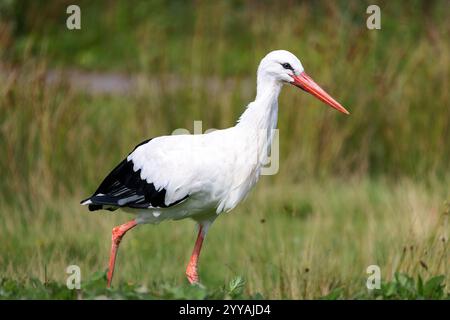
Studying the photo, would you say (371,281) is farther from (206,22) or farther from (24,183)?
(206,22)

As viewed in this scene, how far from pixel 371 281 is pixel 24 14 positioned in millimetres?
8257

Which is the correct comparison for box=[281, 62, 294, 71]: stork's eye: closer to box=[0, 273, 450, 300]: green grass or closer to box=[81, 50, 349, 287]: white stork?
box=[81, 50, 349, 287]: white stork

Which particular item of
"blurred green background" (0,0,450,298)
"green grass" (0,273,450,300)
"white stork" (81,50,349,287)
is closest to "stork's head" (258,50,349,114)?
"white stork" (81,50,349,287)

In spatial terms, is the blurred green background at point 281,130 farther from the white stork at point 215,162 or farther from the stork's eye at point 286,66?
the stork's eye at point 286,66

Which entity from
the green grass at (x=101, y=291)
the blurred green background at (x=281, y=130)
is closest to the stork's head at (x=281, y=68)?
the green grass at (x=101, y=291)

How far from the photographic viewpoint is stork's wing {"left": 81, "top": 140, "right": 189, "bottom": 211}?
18.7 ft

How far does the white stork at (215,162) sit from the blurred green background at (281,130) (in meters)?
1.16

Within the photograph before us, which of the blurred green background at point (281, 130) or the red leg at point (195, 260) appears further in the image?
the blurred green background at point (281, 130)


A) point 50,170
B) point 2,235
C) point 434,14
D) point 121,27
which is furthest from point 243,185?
point 121,27

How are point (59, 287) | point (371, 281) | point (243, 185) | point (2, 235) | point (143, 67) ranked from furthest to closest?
point (143, 67), point (2, 235), point (371, 281), point (243, 185), point (59, 287)

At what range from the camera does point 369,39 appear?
9547 mm

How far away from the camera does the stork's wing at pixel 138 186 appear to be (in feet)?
18.7

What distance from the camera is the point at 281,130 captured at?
9109 millimetres

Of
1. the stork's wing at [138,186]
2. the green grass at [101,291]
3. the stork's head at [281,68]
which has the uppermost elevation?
the stork's head at [281,68]
